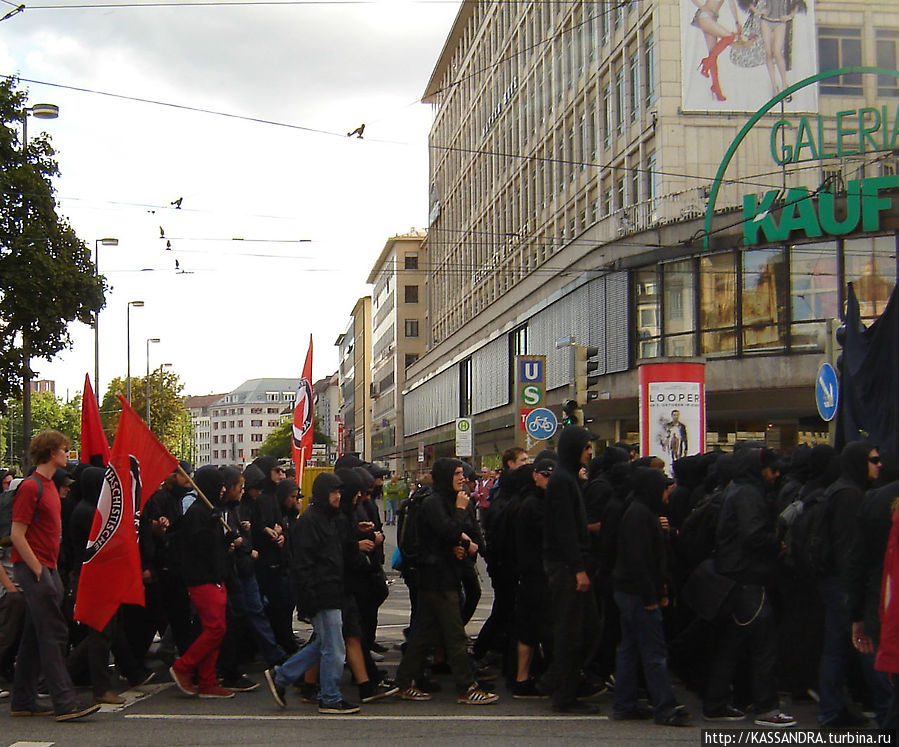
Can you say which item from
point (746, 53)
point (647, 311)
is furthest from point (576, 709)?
point (746, 53)

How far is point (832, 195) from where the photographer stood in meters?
30.5

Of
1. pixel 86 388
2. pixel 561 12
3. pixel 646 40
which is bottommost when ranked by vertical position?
pixel 86 388

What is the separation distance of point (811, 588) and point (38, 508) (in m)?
5.28

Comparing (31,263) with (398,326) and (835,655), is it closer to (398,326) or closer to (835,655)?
(835,655)

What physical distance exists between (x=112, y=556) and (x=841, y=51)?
105 ft

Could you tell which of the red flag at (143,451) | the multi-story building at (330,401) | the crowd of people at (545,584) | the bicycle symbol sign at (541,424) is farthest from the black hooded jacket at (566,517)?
the multi-story building at (330,401)

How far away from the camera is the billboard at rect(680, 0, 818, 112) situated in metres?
35.3

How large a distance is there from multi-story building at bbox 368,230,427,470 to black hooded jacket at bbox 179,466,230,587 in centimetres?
8384

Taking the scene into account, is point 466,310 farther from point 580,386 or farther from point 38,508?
point 38,508

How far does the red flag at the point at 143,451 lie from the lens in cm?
902

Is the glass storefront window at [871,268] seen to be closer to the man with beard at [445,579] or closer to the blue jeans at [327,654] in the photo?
the man with beard at [445,579]

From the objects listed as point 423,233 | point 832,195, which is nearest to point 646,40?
point 832,195

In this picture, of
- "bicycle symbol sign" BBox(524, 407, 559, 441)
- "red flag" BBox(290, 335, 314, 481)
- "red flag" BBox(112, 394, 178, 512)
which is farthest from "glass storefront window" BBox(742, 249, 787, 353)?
"red flag" BBox(112, 394, 178, 512)

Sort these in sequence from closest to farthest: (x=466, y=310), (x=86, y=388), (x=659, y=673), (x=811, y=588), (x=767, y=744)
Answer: (x=767, y=744) → (x=659, y=673) → (x=811, y=588) → (x=86, y=388) → (x=466, y=310)
